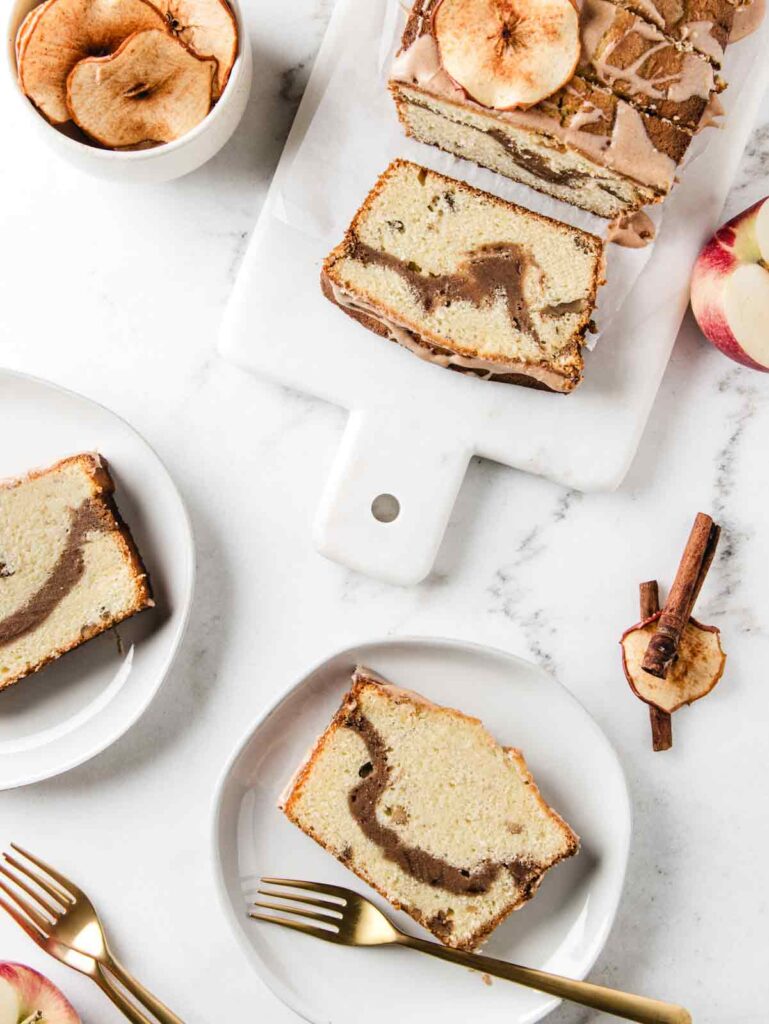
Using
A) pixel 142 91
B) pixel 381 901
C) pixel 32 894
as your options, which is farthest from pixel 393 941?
pixel 142 91

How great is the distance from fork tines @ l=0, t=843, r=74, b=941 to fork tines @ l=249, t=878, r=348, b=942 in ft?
1.61

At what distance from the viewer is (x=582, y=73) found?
2.12 m

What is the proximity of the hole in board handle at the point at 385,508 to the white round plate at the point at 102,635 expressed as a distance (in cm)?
44

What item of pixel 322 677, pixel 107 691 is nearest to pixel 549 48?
pixel 322 677

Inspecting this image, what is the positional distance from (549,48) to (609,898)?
1.87 metres

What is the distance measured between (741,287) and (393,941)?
1676 mm

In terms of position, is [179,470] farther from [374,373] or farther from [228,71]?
[228,71]

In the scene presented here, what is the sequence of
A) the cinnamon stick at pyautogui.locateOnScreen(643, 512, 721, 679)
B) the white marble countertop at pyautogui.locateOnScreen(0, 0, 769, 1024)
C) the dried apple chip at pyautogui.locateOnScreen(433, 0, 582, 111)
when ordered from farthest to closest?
the white marble countertop at pyautogui.locateOnScreen(0, 0, 769, 1024) → the cinnamon stick at pyautogui.locateOnScreen(643, 512, 721, 679) → the dried apple chip at pyautogui.locateOnScreen(433, 0, 582, 111)

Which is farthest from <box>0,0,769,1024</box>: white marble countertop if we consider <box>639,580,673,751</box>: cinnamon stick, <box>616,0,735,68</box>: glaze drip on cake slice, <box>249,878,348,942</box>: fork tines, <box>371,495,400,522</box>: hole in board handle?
<box>616,0,735,68</box>: glaze drip on cake slice

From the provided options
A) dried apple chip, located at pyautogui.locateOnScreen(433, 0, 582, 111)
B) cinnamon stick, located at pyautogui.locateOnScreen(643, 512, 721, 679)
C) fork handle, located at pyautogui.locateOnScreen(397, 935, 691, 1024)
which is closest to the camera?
dried apple chip, located at pyautogui.locateOnScreen(433, 0, 582, 111)

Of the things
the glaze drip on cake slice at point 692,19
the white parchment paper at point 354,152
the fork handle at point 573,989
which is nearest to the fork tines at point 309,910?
the fork handle at point 573,989

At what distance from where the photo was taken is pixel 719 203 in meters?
2.36

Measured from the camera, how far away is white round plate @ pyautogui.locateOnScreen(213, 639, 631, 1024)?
232 centimetres

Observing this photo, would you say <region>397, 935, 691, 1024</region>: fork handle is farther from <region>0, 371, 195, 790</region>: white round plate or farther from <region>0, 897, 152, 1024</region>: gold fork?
<region>0, 371, 195, 790</region>: white round plate
